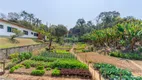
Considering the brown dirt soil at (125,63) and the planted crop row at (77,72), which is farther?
the brown dirt soil at (125,63)

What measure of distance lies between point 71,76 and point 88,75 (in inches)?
53.6

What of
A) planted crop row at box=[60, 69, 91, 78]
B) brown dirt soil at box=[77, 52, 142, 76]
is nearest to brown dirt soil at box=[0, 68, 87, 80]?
planted crop row at box=[60, 69, 91, 78]

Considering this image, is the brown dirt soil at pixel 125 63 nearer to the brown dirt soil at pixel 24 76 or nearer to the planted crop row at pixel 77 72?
the planted crop row at pixel 77 72

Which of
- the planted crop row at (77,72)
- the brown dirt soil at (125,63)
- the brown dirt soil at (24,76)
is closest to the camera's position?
the brown dirt soil at (24,76)

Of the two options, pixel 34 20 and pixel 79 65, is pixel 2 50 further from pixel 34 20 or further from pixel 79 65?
pixel 34 20

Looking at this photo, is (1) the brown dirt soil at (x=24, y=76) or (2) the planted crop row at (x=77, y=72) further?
(2) the planted crop row at (x=77, y=72)

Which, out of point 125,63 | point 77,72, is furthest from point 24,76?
point 125,63

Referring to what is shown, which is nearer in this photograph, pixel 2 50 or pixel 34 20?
pixel 2 50

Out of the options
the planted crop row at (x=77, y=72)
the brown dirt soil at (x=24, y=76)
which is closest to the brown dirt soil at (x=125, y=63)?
the planted crop row at (x=77, y=72)

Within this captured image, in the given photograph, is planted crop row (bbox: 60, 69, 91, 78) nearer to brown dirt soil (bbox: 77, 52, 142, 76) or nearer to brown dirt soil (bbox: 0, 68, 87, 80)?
brown dirt soil (bbox: 0, 68, 87, 80)

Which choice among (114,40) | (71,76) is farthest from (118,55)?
(71,76)

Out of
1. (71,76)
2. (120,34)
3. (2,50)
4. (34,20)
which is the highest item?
(34,20)

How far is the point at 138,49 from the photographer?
25.8 meters

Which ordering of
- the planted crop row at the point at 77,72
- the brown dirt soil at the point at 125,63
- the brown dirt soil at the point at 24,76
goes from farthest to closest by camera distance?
the brown dirt soil at the point at 125,63 < the planted crop row at the point at 77,72 < the brown dirt soil at the point at 24,76
